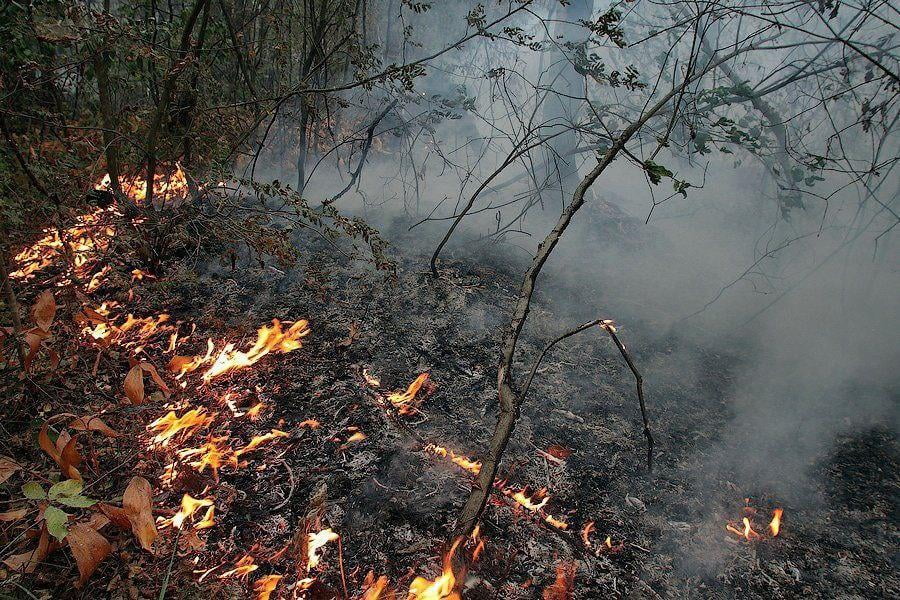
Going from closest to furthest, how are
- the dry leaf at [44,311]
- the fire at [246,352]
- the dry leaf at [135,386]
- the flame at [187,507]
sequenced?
the flame at [187,507] → the dry leaf at [135,386] → the dry leaf at [44,311] → the fire at [246,352]

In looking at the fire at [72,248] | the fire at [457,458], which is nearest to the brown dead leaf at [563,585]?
the fire at [457,458]

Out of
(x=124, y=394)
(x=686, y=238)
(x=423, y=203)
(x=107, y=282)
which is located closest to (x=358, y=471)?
(x=124, y=394)

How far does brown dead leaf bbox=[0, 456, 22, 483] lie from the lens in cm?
200

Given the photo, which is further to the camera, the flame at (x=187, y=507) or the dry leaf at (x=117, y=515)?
the flame at (x=187, y=507)

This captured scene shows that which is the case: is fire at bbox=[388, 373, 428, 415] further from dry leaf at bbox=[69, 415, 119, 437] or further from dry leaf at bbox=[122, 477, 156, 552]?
dry leaf at bbox=[69, 415, 119, 437]

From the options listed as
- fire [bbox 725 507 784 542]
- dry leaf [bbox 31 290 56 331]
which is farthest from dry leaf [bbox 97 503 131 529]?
fire [bbox 725 507 784 542]

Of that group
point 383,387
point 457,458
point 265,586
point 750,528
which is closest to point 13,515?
point 265,586

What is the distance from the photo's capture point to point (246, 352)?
3242 mm

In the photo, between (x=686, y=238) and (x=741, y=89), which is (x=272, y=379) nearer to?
(x=741, y=89)

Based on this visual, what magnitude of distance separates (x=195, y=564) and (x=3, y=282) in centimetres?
186

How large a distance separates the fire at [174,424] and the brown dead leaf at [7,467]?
0.56m

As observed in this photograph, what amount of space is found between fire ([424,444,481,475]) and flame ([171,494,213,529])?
112 cm

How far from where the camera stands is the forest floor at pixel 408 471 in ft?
6.63

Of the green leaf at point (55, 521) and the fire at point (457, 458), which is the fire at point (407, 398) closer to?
the fire at point (457, 458)
